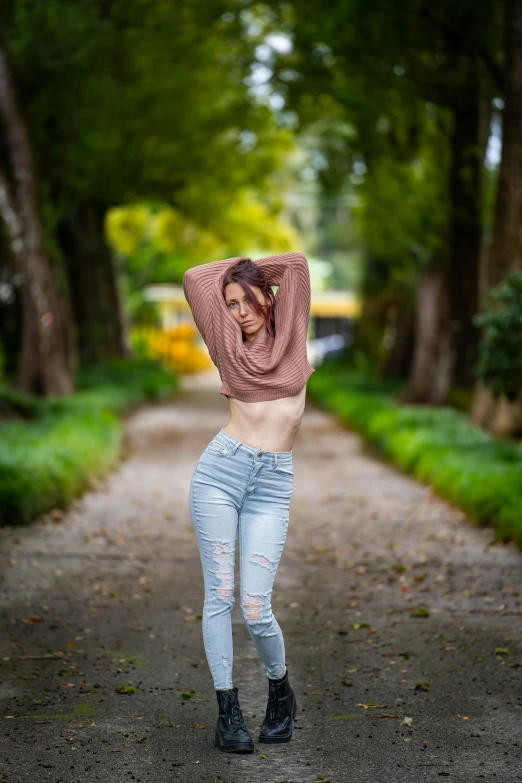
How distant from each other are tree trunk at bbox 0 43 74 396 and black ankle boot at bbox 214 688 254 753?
46.6 ft

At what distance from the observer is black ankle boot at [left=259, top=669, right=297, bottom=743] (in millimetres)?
4789

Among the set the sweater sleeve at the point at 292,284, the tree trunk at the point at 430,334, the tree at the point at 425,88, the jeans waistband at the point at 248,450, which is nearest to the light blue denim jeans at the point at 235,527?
the jeans waistband at the point at 248,450

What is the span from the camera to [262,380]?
15.3 feet

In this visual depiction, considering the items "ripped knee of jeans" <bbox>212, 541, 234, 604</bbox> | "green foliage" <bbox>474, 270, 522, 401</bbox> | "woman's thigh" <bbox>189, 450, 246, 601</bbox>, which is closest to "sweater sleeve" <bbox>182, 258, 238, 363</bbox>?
"woman's thigh" <bbox>189, 450, 246, 601</bbox>

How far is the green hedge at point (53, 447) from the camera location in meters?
10.2

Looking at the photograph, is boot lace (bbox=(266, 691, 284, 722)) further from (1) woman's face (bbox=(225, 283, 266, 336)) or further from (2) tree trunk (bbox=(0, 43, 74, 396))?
(2) tree trunk (bbox=(0, 43, 74, 396))

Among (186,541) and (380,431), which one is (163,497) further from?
(380,431)

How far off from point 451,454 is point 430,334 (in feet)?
28.1

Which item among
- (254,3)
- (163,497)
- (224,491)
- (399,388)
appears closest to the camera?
(224,491)

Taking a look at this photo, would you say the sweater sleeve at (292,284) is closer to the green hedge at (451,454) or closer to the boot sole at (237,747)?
the boot sole at (237,747)

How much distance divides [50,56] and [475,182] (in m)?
6.77

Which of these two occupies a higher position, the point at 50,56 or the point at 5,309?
the point at 50,56

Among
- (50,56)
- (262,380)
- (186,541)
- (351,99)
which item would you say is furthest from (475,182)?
(262,380)

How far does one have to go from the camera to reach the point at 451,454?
42.3ft
